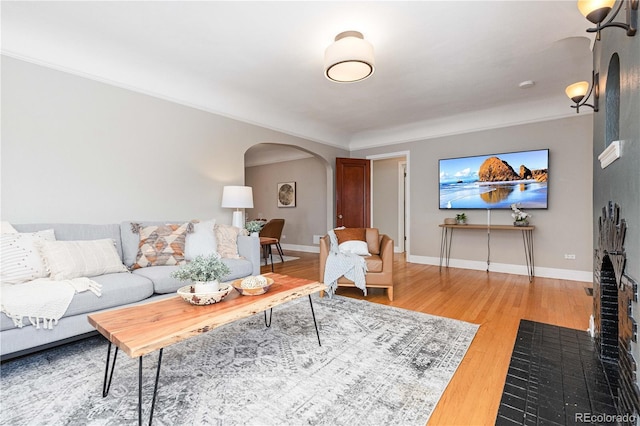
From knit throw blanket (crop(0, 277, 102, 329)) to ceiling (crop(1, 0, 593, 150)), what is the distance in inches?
80.5

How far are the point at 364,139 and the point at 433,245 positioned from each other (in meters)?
2.60

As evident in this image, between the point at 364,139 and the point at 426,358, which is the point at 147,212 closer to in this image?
the point at 426,358

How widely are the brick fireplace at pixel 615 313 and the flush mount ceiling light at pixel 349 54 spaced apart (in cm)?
198

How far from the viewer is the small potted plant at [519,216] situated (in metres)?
4.36

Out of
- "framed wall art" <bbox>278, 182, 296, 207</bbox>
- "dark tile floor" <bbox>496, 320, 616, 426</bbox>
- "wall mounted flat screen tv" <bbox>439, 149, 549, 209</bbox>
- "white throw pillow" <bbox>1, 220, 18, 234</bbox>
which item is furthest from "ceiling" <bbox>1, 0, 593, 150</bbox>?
"framed wall art" <bbox>278, 182, 296, 207</bbox>

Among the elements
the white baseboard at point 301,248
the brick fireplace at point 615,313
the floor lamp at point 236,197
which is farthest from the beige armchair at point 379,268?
the white baseboard at point 301,248

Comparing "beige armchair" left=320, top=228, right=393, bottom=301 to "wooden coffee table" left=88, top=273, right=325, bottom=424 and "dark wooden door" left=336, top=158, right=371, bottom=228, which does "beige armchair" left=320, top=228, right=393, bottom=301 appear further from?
"dark wooden door" left=336, top=158, right=371, bottom=228

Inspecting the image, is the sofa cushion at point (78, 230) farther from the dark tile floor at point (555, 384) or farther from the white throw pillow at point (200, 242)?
the dark tile floor at point (555, 384)

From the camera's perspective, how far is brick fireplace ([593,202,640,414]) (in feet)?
4.15

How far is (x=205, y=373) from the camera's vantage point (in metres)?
1.76

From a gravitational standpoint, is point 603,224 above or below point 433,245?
above

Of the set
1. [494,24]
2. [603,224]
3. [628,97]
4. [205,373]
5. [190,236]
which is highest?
[494,24]

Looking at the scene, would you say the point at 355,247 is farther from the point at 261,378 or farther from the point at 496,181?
the point at 496,181

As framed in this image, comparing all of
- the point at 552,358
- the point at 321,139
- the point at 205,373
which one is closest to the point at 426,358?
the point at 552,358
